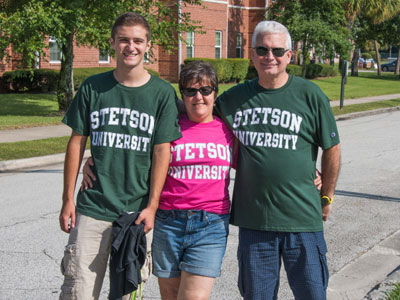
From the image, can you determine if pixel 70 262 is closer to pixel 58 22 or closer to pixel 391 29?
pixel 58 22

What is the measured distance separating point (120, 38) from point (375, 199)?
5.56m

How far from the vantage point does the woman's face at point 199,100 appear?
3049 mm

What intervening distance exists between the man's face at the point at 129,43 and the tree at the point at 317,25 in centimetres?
2489

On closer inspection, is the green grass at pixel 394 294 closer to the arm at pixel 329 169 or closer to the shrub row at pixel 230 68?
the arm at pixel 329 169

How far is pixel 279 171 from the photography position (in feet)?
9.57

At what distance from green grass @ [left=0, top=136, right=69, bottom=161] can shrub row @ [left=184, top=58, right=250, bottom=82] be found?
18.9m

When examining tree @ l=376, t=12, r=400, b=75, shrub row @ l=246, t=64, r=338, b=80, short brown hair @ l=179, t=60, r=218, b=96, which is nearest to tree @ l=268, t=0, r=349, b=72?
shrub row @ l=246, t=64, r=338, b=80

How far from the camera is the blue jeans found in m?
2.96

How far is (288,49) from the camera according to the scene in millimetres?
3018

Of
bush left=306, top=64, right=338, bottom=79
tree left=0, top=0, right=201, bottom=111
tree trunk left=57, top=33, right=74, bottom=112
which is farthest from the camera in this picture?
bush left=306, top=64, right=338, bottom=79

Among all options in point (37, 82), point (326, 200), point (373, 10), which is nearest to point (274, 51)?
point (326, 200)

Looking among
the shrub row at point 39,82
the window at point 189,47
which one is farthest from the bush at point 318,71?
the shrub row at point 39,82

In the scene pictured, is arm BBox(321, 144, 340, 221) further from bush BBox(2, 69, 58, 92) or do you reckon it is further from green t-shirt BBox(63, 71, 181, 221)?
bush BBox(2, 69, 58, 92)

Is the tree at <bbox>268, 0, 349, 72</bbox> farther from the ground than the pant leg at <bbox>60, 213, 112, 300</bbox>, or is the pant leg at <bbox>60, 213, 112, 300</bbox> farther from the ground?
the tree at <bbox>268, 0, 349, 72</bbox>
